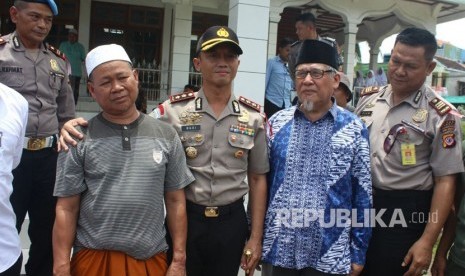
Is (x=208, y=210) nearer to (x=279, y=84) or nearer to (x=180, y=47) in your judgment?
(x=279, y=84)

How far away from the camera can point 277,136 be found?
2.32 m

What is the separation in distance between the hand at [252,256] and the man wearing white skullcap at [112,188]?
38 cm

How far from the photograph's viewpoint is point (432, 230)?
7.41 feet

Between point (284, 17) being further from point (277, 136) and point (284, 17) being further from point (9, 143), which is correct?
point (9, 143)

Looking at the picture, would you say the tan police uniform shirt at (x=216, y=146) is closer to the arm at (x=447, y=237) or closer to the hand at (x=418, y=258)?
the hand at (x=418, y=258)

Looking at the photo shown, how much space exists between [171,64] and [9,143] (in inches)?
296

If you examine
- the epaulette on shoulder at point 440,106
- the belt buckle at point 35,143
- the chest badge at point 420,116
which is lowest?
the belt buckle at point 35,143

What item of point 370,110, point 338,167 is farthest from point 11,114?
point 370,110

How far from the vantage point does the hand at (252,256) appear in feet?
7.34

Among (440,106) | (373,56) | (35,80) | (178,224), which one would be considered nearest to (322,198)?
(178,224)

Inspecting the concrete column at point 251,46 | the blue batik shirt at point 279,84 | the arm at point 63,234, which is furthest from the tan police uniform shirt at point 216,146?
the blue batik shirt at point 279,84

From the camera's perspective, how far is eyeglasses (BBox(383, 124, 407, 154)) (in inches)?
92.4

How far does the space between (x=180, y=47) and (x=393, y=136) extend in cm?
701

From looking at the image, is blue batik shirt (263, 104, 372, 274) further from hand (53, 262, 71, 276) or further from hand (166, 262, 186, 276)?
hand (53, 262, 71, 276)
